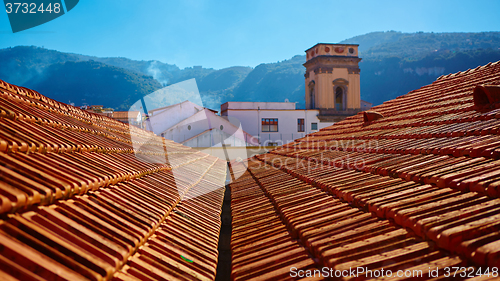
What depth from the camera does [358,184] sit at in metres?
2.80

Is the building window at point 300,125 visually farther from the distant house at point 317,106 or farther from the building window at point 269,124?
the building window at point 269,124

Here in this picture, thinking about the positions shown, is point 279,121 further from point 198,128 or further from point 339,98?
point 198,128

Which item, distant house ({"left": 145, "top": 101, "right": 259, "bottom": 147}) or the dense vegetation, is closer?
distant house ({"left": 145, "top": 101, "right": 259, "bottom": 147})

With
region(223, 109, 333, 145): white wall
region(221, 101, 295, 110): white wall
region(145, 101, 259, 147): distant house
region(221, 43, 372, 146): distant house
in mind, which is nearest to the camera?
region(145, 101, 259, 147): distant house

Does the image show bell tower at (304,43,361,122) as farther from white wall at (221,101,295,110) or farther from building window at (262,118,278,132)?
building window at (262,118,278,132)

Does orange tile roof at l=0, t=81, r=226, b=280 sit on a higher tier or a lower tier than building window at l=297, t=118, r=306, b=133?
lower

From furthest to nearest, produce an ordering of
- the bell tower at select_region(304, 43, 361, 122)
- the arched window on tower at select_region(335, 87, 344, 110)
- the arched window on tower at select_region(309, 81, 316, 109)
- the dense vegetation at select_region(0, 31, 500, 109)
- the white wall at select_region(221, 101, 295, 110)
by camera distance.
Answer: the dense vegetation at select_region(0, 31, 500, 109) < the arched window on tower at select_region(335, 87, 344, 110) < the arched window on tower at select_region(309, 81, 316, 109) < the white wall at select_region(221, 101, 295, 110) < the bell tower at select_region(304, 43, 361, 122)

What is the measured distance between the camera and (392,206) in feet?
6.49

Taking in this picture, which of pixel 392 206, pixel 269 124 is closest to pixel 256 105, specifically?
pixel 269 124

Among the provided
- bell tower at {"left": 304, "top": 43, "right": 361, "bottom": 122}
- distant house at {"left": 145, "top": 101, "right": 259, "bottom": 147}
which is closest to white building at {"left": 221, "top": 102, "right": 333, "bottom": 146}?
bell tower at {"left": 304, "top": 43, "right": 361, "bottom": 122}

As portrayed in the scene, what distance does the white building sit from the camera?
1583 inches

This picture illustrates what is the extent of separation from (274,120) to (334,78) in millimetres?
9124

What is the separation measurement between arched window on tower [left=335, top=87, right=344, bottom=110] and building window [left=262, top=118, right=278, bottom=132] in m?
8.55

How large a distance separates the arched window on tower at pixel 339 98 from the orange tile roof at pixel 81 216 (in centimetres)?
4215
